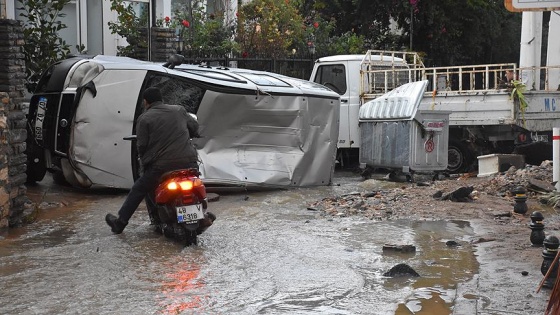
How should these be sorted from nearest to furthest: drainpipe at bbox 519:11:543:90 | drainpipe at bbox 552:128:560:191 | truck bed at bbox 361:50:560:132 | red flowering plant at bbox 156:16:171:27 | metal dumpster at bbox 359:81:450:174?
drainpipe at bbox 552:128:560:191, metal dumpster at bbox 359:81:450:174, truck bed at bbox 361:50:560:132, red flowering plant at bbox 156:16:171:27, drainpipe at bbox 519:11:543:90

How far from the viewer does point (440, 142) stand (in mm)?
14734

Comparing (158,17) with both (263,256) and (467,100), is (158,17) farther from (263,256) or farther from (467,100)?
(263,256)

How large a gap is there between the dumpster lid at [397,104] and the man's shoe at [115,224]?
21.1 ft

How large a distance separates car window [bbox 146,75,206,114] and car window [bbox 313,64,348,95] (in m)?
5.16

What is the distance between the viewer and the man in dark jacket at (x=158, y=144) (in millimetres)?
8805

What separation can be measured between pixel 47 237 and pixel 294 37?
1241 centimetres

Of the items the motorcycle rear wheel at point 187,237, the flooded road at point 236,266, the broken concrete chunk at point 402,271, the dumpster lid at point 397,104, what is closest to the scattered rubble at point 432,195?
the flooded road at point 236,266

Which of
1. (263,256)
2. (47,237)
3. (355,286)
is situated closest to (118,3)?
(47,237)

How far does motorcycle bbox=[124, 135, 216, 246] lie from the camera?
8.60 metres

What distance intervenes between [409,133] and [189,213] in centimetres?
665

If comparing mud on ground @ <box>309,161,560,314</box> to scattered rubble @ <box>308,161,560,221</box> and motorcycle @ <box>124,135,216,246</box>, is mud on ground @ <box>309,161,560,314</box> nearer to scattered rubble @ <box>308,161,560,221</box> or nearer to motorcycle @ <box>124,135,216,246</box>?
scattered rubble @ <box>308,161,560,221</box>

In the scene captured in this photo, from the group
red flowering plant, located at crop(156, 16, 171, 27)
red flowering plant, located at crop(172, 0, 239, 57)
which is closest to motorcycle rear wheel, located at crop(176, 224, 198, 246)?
red flowering plant, located at crop(172, 0, 239, 57)

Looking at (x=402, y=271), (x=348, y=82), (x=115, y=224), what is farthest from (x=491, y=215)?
(x=348, y=82)

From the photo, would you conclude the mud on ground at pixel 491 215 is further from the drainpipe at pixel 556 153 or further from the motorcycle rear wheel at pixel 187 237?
the motorcycle rear wheel at pixel 187 237
